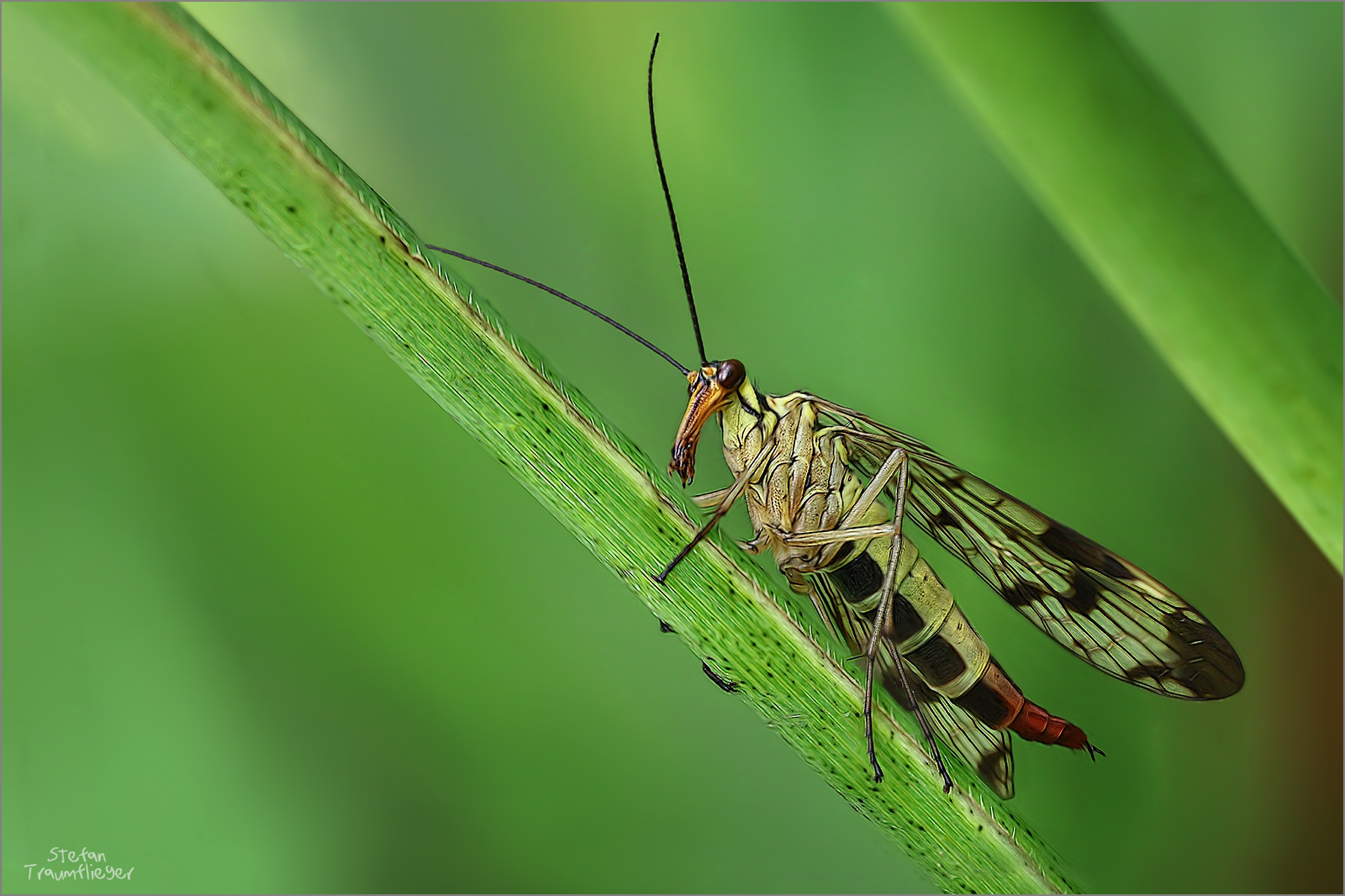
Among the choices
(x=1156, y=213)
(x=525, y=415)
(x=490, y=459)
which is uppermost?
(x=1156, y=213)

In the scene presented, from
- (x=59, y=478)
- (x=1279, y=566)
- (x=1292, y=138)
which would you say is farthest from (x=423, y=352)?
(x=1279, y=566)

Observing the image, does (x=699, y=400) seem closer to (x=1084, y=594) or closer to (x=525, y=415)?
(x=525, y=415)

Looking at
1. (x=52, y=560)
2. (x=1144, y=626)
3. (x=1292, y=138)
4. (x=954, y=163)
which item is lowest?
(x=52, y=560)

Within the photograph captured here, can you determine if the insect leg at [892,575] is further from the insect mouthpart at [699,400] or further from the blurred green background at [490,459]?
the insect mouthpart at [699,400]

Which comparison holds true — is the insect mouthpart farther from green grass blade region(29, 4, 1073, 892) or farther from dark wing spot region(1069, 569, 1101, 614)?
dark wing spot region(1069, 569, 1101, 614)

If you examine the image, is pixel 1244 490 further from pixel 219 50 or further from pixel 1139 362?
pixel 219 50

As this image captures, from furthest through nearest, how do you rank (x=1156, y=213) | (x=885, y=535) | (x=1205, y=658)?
1. (x=885, y=535)
2. (x=1205, y=658)
3. (x=1156, y=213)

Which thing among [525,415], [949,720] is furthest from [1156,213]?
[949,720]
